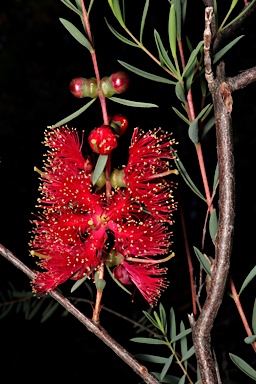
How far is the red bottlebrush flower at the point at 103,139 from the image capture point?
1.36 ft

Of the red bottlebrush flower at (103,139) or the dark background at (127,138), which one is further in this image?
the dark background at (127,138)

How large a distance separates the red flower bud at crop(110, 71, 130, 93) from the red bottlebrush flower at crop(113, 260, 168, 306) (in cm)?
15

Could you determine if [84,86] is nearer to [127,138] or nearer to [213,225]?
[213,225]

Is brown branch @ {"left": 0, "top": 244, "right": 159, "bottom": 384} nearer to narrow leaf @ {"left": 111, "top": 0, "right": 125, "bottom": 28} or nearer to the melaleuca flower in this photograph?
the melaleuca flower

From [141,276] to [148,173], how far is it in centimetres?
10

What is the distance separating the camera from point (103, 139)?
415mm

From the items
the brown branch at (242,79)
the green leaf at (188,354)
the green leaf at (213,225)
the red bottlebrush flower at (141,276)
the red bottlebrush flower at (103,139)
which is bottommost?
the green leaf at (188,354)

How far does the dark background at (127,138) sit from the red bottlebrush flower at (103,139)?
48 cm

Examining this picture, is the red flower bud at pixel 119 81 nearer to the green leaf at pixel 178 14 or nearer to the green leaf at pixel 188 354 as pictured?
the green leaf at pixel 178 14

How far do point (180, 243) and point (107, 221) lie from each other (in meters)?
0.79

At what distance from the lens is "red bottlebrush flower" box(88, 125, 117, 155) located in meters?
0.41

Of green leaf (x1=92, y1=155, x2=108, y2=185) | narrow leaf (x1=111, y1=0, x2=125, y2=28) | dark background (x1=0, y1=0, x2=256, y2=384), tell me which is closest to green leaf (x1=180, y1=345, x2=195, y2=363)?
green leaf (x1=92, y1=155, x2=108, y2=185)

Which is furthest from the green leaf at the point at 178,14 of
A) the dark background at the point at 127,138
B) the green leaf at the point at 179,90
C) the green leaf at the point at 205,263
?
the dark background at the point at 127,138

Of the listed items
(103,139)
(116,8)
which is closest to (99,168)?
(103,139)
